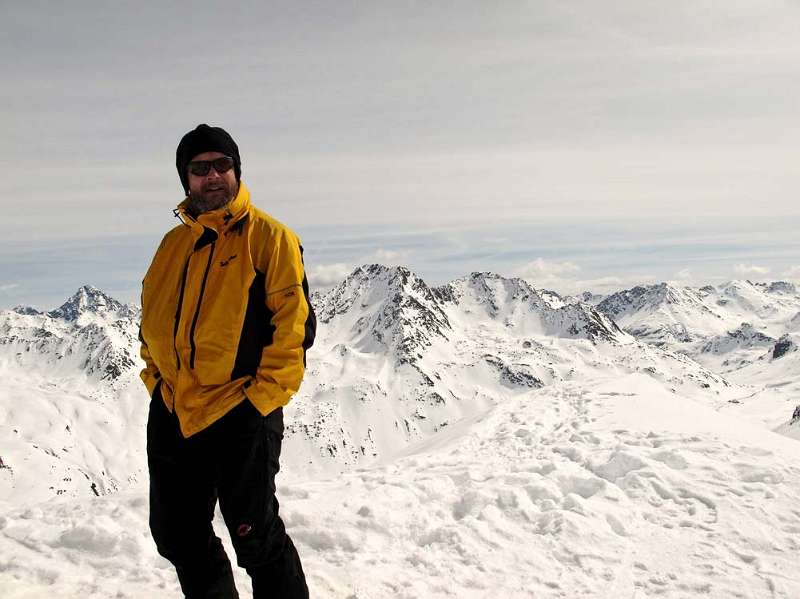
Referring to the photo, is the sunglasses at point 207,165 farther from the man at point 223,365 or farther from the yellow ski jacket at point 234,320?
the yellow ski jacket at point 234,320

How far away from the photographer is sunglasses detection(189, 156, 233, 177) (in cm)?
493

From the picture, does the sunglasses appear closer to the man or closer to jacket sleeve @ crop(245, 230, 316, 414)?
the man

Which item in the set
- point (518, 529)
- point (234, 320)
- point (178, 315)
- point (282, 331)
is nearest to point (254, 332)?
point (234, 320)

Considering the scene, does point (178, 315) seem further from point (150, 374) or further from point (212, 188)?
point (212, 188)

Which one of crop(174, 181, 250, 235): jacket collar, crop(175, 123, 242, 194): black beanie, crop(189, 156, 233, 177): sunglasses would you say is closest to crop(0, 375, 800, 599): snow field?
crop(174, 181, 250, 235): jacket collar

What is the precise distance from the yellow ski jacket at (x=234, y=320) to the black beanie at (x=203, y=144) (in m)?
0.42

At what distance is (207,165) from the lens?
4945 mm

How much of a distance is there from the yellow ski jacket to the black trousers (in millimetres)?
194

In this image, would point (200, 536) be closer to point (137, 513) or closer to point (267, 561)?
point (267, 561)

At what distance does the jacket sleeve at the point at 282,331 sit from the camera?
457 cm

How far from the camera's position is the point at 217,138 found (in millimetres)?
4895

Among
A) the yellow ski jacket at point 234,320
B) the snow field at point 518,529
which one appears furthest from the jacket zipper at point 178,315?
the snow field at point 518,529

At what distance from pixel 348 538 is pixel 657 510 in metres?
4.76

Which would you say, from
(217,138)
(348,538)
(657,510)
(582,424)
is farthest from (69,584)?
(582,424)
